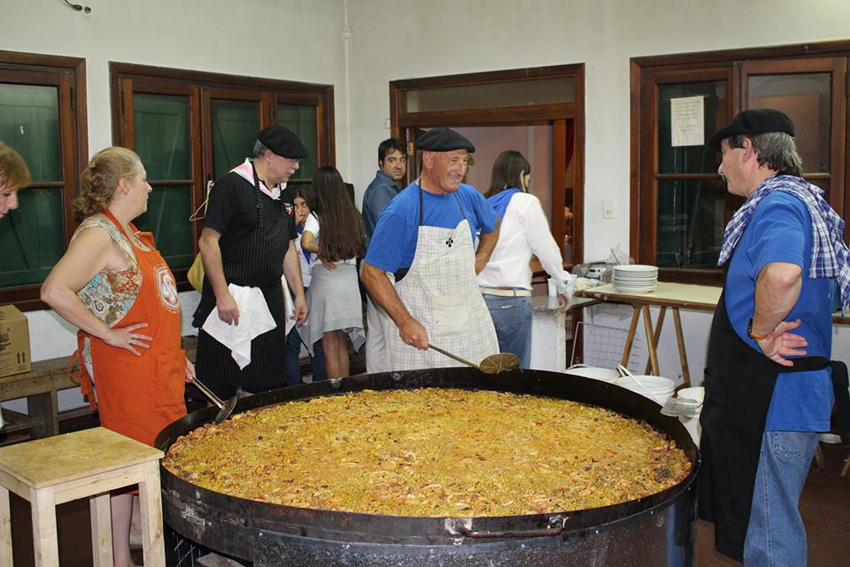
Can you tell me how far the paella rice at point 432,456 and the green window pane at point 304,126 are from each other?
4.28m

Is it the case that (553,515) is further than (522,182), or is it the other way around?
(522,182)

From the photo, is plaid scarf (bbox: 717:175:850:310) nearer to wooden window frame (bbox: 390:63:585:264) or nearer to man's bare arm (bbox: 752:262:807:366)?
man's bare arm (bbox: 752:262:807:366)

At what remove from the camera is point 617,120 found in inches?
233

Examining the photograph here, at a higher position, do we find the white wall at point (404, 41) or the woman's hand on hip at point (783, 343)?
the white wall at point (404, 41)

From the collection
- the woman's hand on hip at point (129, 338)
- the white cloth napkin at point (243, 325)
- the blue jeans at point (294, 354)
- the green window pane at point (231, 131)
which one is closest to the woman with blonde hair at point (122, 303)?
the woman's hand on hip at point (129, 338)

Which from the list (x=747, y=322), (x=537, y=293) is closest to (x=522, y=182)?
(x=747, y=322)

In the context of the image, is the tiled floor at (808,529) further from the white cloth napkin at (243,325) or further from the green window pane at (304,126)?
the green window pane at (304,126)

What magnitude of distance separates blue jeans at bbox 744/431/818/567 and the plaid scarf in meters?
0.45

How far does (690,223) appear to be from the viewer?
579 cm

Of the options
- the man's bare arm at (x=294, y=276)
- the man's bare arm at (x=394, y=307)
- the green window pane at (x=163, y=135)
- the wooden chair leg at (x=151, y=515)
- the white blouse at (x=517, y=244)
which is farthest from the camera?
the green window pane at (x=163, y=135)

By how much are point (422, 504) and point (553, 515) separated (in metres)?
0.33

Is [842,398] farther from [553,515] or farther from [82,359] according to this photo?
[82,359]

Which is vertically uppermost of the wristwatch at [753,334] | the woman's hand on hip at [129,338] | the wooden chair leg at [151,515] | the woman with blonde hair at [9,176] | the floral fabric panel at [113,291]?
the woman with blonde hair at [9,176]

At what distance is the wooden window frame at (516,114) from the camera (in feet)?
20.0
